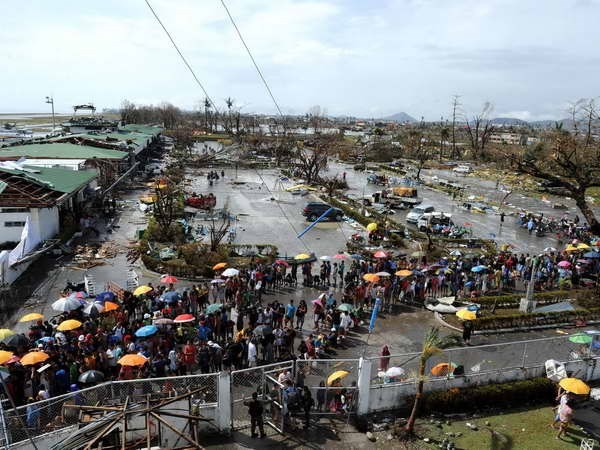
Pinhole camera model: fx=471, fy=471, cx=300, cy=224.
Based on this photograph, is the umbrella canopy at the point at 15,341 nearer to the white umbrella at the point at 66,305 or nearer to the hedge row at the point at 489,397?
the white umbrella at the point at 66,305

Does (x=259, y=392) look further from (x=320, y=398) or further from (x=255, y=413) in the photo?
(x=320, y=398)

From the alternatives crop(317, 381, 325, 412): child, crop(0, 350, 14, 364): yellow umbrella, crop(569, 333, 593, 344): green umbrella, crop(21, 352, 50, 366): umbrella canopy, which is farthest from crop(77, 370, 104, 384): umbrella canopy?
crop(569, 333, 593, 344): green umbrella

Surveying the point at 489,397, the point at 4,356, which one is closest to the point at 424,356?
the point at 489,397

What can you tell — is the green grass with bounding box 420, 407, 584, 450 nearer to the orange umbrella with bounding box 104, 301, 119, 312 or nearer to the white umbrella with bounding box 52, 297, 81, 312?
the orange umbrella with bounding box 104, 301, 119, 312


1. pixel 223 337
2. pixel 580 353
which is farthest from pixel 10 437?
pixel 580 353

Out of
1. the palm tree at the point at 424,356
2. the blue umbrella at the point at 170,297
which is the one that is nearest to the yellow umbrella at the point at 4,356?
the blue umbrella at the point at 170,297
